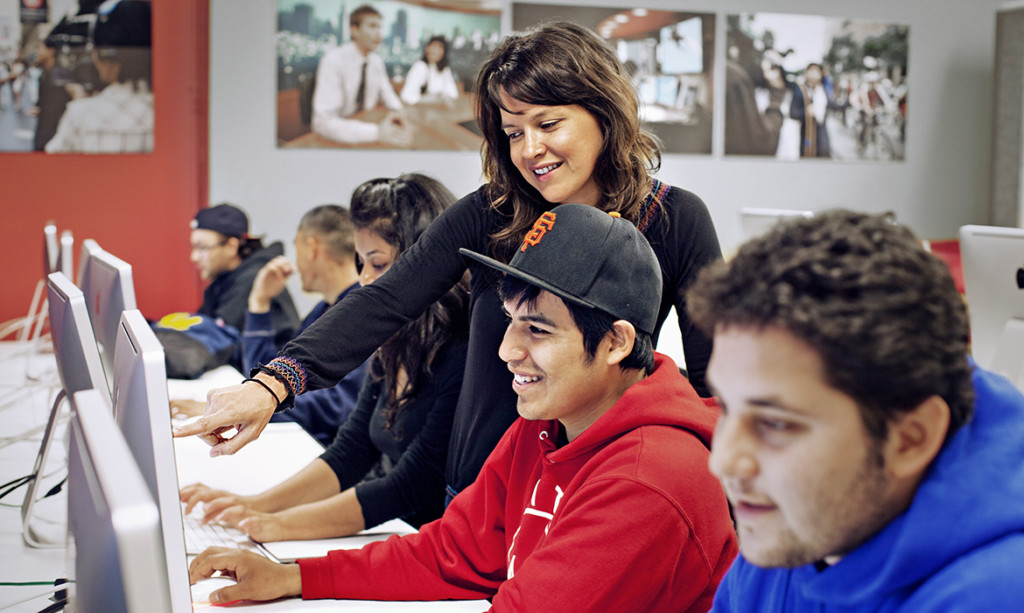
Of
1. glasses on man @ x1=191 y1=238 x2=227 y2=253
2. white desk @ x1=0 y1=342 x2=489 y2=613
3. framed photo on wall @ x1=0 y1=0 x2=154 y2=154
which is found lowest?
white desk @ x1=0 y1=342 x2=489 y2=613

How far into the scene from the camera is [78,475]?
0.74 m

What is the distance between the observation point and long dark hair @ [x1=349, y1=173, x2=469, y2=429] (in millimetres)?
1802

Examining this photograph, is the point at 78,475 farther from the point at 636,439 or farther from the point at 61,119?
the point at 61,119

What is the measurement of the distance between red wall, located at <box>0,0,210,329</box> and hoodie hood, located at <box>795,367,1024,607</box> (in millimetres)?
4730

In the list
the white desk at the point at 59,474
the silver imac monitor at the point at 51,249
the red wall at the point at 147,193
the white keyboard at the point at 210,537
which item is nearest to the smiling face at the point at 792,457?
the white desk at the point at 59,474

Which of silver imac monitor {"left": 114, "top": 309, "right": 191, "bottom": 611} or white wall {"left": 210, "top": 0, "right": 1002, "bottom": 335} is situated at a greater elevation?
white wall {"left": 210, "top": 0, "right": 1002, "bottom": 335}

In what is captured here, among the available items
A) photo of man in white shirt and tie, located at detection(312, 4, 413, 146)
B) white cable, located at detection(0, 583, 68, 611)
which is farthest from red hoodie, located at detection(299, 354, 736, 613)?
photo of man in white shirt and tie, located at detection(312, 4, 413, 146)

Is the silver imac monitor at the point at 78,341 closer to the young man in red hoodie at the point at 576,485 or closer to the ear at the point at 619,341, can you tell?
the young man in red hoodie at the point at 576,485

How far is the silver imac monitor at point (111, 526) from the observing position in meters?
0.47

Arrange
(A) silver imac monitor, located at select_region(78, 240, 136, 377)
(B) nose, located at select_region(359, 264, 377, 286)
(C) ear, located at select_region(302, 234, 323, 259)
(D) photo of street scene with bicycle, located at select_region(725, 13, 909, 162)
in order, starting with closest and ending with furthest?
(A) silver imac monitor, located at select_region(78, 240, 136, 377), (B) nose, located at select_region(359, 264, 377, 286), (C) ear, located at select_region(302, 234, 323, 259), (D) photo of street scene with bicycle, located at select_region(725, 13, 909, 162)

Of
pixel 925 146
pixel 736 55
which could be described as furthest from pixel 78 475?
pixel 925 146

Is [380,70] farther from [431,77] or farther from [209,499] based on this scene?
[209,499]

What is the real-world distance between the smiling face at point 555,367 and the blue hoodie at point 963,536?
0.53m

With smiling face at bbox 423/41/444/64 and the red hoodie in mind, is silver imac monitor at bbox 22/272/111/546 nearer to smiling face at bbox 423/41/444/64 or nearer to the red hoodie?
the red hoodie
